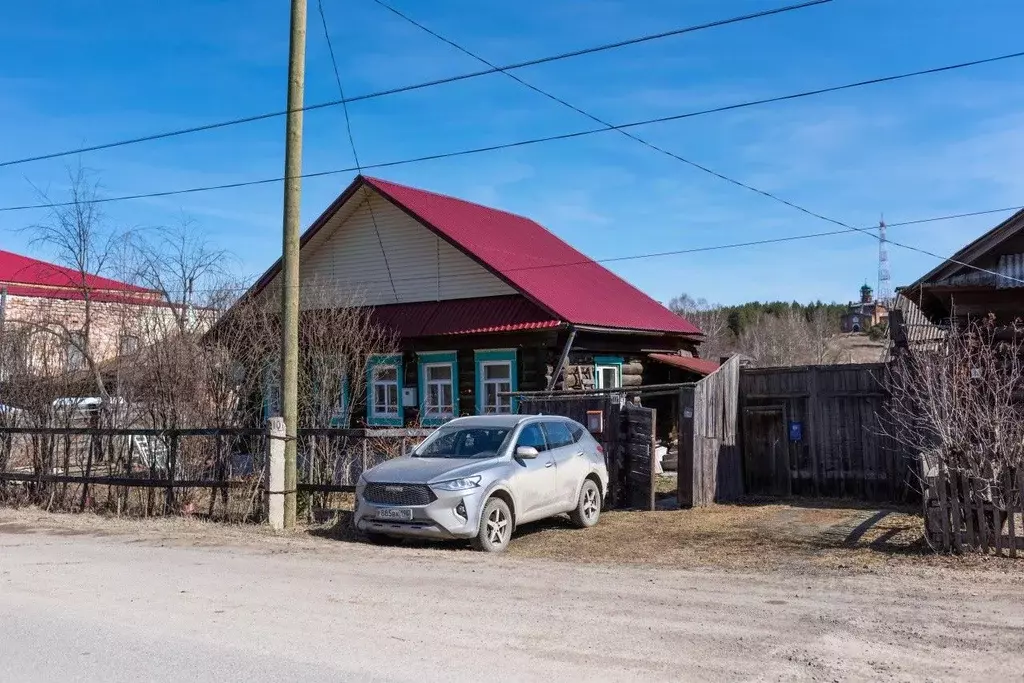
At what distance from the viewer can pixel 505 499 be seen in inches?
472

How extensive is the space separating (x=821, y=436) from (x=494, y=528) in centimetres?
686

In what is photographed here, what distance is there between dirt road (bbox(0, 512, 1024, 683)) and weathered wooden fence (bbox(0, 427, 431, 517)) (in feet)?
11.6

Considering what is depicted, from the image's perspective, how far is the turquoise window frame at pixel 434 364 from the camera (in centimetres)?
2230

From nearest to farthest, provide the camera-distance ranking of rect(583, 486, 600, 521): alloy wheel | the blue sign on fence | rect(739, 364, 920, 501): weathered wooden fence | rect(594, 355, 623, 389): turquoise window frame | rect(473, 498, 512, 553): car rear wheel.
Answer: rect(473, 498, 512, 553): car rear wheel → rect(583, 486, 600, 521): alloy wheel → rect(739, 364, 920, 501): weathered wooden fence → the blue sign on fence → rect(594, 355, 623, 389): turquoise window frame

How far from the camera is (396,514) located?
38.2 ft

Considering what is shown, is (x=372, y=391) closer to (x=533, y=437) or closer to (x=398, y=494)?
(x=533, y=437)

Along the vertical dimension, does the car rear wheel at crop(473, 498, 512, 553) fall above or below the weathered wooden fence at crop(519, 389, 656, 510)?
below

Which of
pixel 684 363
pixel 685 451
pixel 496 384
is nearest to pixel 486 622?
pixel 685 451

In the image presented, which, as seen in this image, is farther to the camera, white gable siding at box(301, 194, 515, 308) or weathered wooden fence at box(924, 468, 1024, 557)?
white gable siding at box(301, 194, 515, 308)

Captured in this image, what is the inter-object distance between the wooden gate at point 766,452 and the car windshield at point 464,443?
231 inches

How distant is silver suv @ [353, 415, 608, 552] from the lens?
11.4 metres

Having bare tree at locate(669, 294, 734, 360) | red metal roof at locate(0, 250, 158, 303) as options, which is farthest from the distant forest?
red metal roof at locate(0, 250, 158, 303)

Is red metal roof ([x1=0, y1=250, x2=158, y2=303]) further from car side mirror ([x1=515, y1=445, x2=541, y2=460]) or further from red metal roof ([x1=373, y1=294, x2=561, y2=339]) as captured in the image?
car side mirror ([x1=515, y1=445, x2=541, y2=460])

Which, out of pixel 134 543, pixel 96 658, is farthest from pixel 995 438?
pixel 134 543
